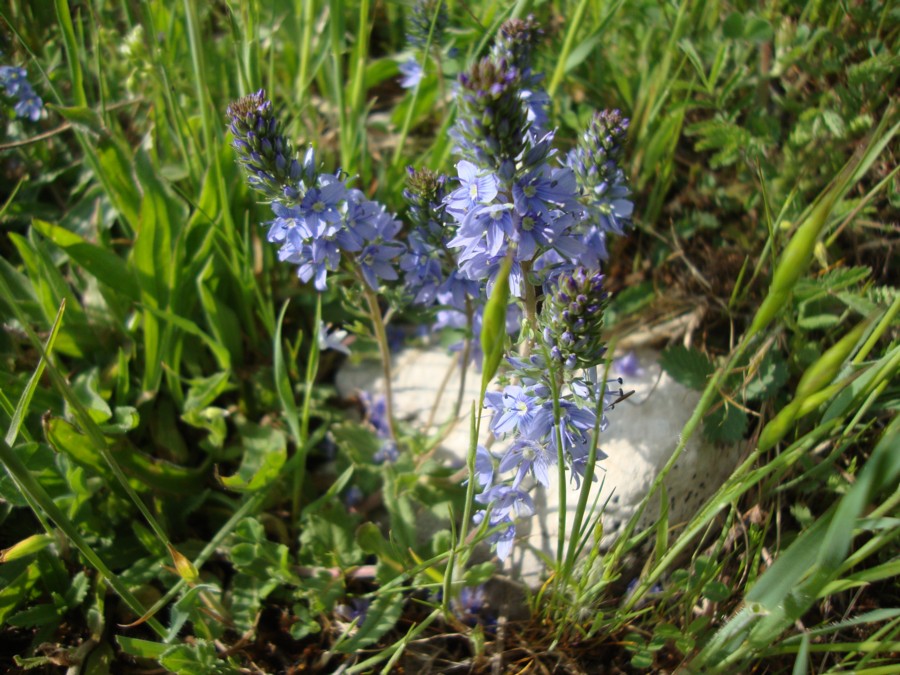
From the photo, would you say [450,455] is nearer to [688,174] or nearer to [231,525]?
[231,525]

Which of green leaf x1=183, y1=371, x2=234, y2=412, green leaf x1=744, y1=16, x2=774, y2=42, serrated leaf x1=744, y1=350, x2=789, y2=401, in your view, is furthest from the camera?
green leaf x1=744, y1=16, x2=774, y2=42

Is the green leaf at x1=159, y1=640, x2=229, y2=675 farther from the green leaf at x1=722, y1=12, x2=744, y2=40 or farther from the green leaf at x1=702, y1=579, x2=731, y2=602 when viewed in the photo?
the green leaf at x1=722, y1=12, x2=744, y2=40

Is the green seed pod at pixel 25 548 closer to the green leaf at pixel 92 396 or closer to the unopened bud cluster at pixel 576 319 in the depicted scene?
the green leaf at pixel 92 396

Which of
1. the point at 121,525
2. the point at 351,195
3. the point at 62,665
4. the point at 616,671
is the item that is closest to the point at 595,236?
the point at 351,195

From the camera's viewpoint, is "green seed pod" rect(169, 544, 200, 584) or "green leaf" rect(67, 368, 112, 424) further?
"green leaf" rect(67, 368, 112, 424)

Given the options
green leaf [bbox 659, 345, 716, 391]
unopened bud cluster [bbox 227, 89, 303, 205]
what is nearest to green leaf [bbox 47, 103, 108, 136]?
unopened bud cluster [bbox 227, 89, 303, 205]

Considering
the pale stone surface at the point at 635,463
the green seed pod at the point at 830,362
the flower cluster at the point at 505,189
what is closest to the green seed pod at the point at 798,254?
the green seed pod at the point at 830,362
